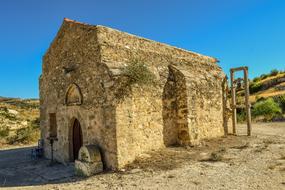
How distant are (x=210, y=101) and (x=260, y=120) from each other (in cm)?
1103

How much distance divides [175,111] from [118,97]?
301cm

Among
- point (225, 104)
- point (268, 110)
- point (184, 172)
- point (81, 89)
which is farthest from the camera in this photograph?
point (268, 110)

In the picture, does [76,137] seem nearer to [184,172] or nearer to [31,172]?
[31,172]

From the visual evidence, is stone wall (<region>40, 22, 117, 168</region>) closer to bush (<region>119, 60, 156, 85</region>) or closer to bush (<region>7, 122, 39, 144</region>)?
bush (<region>119, 60, 156, 85</region>)

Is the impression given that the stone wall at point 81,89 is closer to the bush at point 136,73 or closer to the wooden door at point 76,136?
the wooden door at point 76,136

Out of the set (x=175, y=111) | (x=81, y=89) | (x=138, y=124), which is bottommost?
(x=138, y=124)

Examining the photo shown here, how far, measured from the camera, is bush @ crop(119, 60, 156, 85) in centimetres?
709

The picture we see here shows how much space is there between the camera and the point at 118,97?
670cm

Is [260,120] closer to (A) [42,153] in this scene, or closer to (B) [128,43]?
(B) [128,43]

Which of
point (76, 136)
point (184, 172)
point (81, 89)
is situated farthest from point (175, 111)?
point (76, 136)

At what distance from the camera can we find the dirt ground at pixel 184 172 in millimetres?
5242

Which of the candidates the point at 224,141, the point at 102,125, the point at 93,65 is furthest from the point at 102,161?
the point at 224,141

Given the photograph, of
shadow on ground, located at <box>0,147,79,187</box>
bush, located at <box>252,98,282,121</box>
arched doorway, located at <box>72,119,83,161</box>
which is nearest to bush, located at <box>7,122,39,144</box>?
shadow on ground, located at <box>0,147,79,187</box>

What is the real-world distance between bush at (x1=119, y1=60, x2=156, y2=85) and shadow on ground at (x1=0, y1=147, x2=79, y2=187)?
10.9ft
